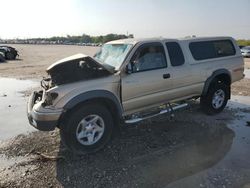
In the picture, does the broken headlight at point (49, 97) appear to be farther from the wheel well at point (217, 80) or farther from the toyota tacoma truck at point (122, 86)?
the wheel well at point (217, 80)

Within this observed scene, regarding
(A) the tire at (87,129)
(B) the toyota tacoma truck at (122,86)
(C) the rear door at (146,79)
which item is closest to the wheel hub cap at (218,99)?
(B) the toyota tacoma truck at (122,86)

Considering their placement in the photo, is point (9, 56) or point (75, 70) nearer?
point (75, 70)

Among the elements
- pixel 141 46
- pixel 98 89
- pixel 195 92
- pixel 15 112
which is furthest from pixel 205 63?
pixel 15 112

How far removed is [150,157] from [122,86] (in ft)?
4.48

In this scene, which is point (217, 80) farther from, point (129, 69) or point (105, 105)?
point (105, 105)

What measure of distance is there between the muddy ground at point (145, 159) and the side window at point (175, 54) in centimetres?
143

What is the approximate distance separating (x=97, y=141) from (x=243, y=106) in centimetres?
496

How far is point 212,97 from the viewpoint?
720cm

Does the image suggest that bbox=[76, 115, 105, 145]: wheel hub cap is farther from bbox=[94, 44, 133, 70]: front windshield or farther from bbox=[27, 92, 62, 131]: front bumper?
bbox=[94, 44, 133, 70]: front windshield

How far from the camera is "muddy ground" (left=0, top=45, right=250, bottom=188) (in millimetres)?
4211

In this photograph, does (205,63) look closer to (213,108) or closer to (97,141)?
(213,108)

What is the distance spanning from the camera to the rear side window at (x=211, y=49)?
22.3ft

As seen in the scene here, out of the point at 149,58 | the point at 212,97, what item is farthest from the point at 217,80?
the point at 149,58

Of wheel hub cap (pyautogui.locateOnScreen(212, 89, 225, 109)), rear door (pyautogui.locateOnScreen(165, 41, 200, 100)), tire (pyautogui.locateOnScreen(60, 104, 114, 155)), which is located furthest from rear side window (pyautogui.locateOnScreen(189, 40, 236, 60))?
tire (pyautogui.locateOnScreen(60, 104, 114, 155))
